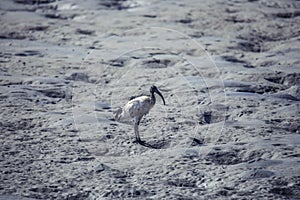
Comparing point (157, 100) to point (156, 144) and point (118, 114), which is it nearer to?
point (118, 114)

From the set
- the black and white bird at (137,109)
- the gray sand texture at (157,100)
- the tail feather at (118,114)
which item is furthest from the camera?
the tail feather at (118,114)

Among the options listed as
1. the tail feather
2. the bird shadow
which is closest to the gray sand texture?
the bird shadow

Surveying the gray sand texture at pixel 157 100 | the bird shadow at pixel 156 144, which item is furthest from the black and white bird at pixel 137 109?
the gray sand texture at pixel 157 100

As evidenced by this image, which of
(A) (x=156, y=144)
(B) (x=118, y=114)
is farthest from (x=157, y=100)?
(A) (x=156, y=144)

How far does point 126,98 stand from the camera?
902 centimetres

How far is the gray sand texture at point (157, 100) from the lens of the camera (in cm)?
653

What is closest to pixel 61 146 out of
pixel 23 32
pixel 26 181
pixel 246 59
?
pixel 26 181

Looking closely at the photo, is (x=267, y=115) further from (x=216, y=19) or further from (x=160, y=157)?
(x=216, y=19)

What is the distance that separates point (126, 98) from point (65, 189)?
9.34 ft

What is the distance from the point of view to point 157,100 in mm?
8953

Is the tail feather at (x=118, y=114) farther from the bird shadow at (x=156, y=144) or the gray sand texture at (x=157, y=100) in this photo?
the bird shadow at (x=156, y=144)

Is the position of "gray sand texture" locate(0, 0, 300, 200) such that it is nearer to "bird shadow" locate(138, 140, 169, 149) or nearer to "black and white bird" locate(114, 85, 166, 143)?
"bird shadow" locate(138, 140, 169, 149)

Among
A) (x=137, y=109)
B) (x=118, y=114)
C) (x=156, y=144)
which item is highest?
(x=137, y=109)

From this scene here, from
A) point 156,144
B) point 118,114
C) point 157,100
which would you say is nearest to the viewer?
point 156,144
